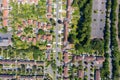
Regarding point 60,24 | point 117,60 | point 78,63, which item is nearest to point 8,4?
point 60,24

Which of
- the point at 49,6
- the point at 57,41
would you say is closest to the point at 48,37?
the point at 57,41

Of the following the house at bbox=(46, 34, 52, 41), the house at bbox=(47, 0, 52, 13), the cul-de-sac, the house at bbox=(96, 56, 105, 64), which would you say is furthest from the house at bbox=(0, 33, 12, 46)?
the house at bbox=(96, 56, 105, 64)

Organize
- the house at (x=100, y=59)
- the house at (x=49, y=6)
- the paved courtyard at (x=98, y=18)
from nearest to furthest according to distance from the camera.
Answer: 1. the house at (x=100, y=59)
2. the house at (x=49, y=6)
3. the paved courtyard at (x=98, y=18)

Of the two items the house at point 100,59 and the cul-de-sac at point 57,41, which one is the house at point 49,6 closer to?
the cul-de-sac at point 57,41

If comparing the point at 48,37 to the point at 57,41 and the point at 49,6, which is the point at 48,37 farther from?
the point at 49,6

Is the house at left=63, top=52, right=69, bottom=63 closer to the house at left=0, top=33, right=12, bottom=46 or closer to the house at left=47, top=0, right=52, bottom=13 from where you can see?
the house at left=47, top=0, right=52, bottom=13

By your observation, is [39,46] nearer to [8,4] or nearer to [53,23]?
[53,23]

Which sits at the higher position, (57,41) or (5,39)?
(5,39)

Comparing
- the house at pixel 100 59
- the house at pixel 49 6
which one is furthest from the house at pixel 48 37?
the house at pixel 100 59
